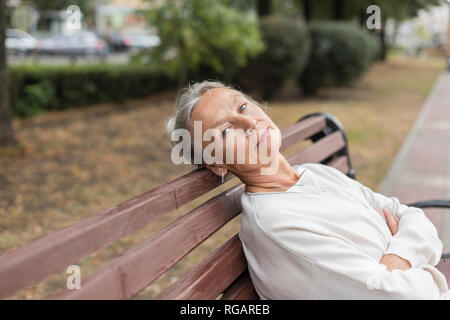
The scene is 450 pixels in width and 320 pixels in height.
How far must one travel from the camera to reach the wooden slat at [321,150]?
2619mm

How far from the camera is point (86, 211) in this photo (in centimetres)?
491

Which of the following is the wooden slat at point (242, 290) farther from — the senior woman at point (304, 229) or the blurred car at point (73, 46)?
the blurred car at point (73, 46)

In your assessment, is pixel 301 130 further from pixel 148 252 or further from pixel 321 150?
pixel 148 252

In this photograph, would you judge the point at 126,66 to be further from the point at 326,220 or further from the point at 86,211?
the point at 326,220

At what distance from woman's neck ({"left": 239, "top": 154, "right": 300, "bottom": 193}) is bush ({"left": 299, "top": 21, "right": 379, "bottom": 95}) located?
41.2 ft

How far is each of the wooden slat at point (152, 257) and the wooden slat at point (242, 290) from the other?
0.74 ft

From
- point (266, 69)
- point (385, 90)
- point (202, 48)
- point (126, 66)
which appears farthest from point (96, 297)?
point (385, 90)

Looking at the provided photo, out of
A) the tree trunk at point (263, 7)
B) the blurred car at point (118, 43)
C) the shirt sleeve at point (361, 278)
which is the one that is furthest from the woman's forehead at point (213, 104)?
the blurred car at point (118, 43)

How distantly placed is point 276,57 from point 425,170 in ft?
19.6

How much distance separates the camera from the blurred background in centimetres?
504

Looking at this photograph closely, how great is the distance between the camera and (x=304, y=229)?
1.54 metres

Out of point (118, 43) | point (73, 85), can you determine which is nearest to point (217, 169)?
point (73, 85)

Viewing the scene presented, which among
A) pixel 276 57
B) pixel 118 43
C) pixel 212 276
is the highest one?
pixel 118 43

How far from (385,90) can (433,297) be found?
16.3 metres
